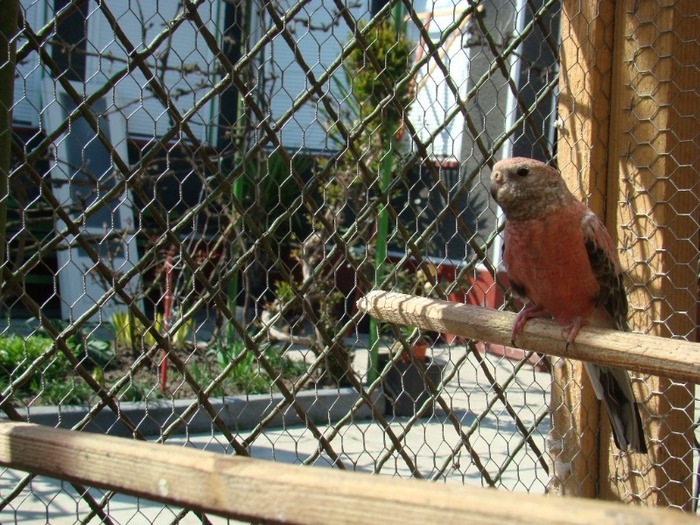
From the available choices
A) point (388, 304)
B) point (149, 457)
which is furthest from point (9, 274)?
point (149, 457)

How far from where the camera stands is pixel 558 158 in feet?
6.28

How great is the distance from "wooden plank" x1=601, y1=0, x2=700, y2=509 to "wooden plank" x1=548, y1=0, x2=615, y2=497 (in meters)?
0.04

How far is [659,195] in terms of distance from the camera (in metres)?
1.76

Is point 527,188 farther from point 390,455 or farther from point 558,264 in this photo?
point 390,455

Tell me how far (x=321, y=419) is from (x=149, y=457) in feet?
9.87

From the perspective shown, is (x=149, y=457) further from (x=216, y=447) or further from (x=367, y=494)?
(x=216, y=447)

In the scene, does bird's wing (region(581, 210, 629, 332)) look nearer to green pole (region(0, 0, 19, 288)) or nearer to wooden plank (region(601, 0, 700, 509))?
wooden plank (region(601, 0, 700, 509))

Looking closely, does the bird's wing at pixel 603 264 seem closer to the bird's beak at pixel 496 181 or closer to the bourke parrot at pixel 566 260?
the bourke parrot at pixel 566 260

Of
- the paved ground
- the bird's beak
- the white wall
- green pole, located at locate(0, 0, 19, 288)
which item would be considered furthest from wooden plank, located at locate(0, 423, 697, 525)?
the white wall

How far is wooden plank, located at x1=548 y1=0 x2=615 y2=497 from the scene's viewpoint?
182 centimetres

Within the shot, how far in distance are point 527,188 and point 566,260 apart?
7.7 inches

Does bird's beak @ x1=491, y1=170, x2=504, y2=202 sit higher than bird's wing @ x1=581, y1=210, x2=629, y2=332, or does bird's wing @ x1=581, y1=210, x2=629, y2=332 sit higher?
bird's beak @ x1=491, y1=170, x2=504, y2=202

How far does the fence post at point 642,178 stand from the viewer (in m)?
1.76

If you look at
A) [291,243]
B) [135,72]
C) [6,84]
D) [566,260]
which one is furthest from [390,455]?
[135,72]
